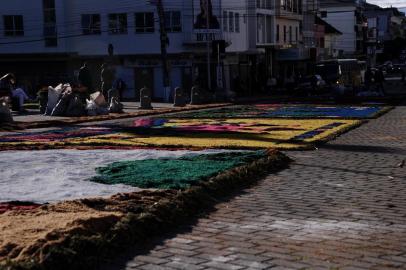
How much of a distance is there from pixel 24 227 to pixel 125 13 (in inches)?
1699

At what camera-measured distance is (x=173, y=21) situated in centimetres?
4697

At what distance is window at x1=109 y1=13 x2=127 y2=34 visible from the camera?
47.8 m

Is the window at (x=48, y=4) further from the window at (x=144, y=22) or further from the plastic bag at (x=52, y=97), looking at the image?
the plastic bag at (x=52, y=97)

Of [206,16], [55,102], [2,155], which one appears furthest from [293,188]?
[206,16]

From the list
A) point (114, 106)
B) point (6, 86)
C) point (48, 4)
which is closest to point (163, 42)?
point (6, 86)

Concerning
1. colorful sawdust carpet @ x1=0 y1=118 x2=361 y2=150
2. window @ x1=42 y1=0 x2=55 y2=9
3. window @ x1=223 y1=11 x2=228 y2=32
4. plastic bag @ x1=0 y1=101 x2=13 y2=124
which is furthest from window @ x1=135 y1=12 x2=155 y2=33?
colorful sawdust carpet @ x1=0 y1=118 x2=361 y2=150

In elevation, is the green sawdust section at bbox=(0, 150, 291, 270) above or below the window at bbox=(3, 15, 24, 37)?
below

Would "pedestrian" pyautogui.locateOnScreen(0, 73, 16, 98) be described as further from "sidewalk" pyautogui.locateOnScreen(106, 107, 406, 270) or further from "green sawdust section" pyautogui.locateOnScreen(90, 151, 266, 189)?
"sidewalk" pyautogui.locateOnScreen(106, 107, 406, 270)

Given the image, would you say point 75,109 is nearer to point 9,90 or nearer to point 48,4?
point 9,90

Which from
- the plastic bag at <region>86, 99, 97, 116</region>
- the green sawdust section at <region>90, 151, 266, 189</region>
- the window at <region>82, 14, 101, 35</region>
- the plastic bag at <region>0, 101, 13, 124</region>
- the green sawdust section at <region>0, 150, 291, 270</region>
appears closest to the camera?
the green sawdust section at <region>0, 150, 291, 270</region>

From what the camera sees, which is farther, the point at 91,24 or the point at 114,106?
the point at 91,24

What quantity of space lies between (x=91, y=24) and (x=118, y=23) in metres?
2.17

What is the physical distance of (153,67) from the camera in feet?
157

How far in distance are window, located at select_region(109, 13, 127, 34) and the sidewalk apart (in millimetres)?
38933
